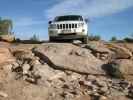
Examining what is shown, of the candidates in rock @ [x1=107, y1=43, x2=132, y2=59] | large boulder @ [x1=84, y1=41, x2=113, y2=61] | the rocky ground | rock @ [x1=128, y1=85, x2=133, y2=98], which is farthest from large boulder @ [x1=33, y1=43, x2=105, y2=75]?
rock @ [x1=128, y1=85, x2=133, y2=98]

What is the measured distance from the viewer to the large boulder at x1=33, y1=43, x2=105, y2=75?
622 inches

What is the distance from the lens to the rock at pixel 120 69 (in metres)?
15.6

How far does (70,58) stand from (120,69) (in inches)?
87.5

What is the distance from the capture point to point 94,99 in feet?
45.4

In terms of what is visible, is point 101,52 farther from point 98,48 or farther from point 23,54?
point 23,54

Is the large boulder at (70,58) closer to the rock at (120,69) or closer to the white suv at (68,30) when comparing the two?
the rock at (120,69)

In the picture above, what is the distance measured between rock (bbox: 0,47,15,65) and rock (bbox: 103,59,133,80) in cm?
409

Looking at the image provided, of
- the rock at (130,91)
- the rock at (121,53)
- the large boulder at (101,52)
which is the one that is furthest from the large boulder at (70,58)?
the rock at (130,91)

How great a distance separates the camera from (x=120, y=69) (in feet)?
51.2

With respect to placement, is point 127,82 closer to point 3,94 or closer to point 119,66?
point 119,66

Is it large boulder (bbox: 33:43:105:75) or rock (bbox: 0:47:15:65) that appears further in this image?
rock (bbox: 0:47:15:65)

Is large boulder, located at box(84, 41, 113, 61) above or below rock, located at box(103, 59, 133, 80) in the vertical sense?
above

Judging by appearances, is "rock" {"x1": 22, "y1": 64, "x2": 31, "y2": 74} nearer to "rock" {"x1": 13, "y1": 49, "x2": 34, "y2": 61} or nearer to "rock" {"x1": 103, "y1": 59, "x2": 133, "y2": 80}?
"rock" {"x1": 13, "y1": 49, "x2": 34, "y2": 61}

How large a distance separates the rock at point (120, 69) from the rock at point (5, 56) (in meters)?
4.09
